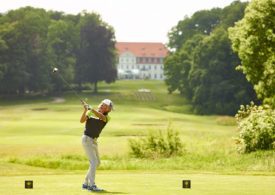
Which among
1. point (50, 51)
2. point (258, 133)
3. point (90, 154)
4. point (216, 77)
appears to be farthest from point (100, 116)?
point (50, 51)

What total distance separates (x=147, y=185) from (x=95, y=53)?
11453cm

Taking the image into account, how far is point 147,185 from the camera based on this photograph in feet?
58.3

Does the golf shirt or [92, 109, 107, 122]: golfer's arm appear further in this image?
the golf shirt

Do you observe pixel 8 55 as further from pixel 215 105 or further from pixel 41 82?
pixel 215 105

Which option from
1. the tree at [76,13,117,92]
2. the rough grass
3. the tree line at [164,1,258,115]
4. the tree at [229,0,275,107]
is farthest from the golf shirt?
the tree at [76,13,117,92]

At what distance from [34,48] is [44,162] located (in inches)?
3480

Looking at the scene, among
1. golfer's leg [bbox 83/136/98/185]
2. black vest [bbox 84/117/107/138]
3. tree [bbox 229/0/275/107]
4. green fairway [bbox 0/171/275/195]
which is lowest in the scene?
green fairway [bbox 0/171/275/195]

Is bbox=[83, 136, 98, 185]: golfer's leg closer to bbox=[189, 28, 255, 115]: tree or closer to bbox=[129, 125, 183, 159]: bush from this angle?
bbox=[129, 125, 183, 159]: bush

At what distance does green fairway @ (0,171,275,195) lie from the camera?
53.0 ft

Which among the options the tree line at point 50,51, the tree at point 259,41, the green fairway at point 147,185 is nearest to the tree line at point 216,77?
the tree line at point 50,51

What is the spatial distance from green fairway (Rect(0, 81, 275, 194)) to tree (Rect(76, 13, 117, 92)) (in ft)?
14.3

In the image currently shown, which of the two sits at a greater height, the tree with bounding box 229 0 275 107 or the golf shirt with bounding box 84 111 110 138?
the tree with bounding box 229 0 275 107

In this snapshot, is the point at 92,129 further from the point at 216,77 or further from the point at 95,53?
the point at 95,53

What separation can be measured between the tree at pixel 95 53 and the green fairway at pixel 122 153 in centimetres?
437
